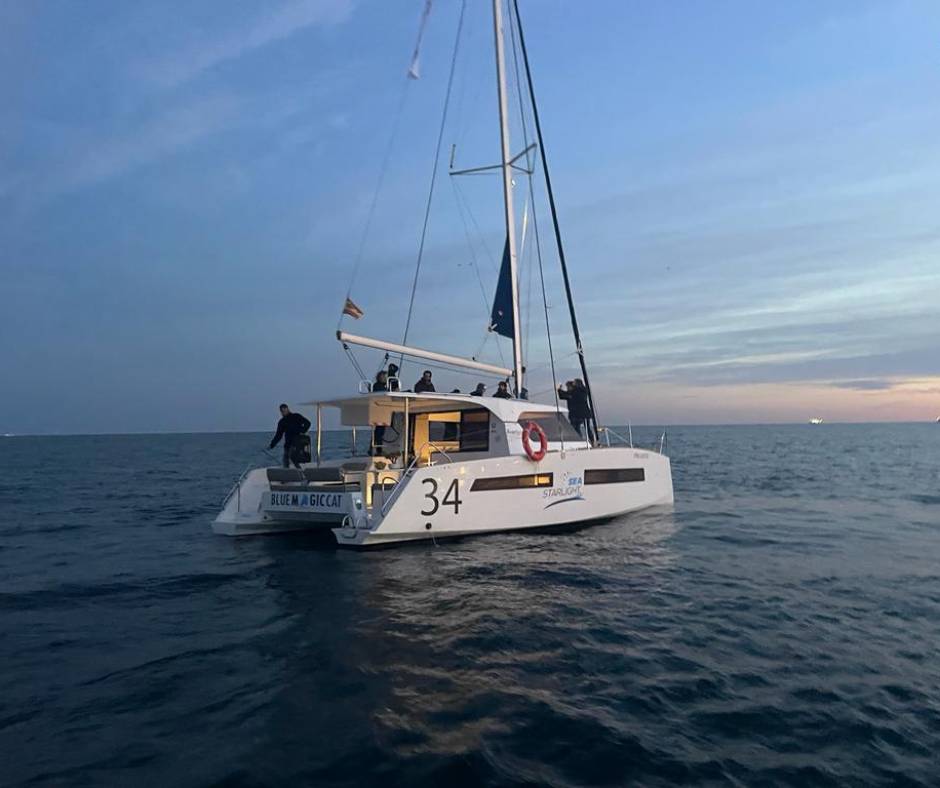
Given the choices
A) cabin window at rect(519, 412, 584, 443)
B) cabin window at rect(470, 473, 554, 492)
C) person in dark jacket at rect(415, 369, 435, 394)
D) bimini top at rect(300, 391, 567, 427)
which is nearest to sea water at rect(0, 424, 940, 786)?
cabin window at rect(470, 473, 554, 492)

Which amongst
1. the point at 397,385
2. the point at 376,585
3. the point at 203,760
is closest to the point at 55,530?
the point at 397,385

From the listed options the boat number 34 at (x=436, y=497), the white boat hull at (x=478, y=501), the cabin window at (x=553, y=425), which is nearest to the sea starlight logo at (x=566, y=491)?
the white boat hull at (x=478, y=501)

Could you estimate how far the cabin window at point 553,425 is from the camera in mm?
12750

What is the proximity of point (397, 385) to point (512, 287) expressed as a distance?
149 inches

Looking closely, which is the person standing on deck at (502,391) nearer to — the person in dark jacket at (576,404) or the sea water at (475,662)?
the person in dark jacket at (576,404)

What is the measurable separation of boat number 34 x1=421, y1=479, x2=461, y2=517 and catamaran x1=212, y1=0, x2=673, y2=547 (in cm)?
2

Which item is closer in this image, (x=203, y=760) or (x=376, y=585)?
(x=203, y=760)

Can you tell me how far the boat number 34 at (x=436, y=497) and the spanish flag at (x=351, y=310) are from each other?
3.70 metres

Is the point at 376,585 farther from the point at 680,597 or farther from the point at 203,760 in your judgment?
the point at 203,760

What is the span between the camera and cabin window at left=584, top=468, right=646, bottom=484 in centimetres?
1236

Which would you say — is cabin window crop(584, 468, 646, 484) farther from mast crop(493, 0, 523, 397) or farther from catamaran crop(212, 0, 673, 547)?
mast crop(493, 0, 523, 397)

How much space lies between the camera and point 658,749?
4148 mm

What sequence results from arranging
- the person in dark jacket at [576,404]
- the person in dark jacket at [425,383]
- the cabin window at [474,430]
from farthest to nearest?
the person in dark jacket at [576,404] → the person in dark jacket at [425,383] → the cabin window at [474,430]

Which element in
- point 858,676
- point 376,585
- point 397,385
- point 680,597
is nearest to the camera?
point 858,676
